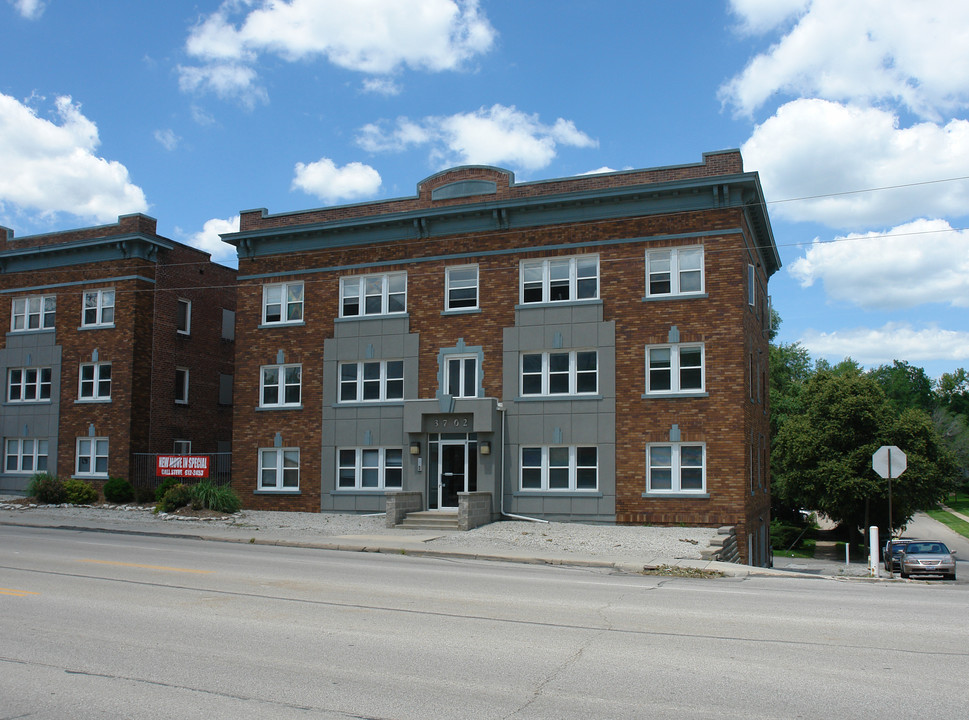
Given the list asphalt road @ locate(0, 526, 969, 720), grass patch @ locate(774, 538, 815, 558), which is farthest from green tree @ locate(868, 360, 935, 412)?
asphalt road @ locate(0, 526, 969, 720)

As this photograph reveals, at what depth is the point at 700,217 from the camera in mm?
24531

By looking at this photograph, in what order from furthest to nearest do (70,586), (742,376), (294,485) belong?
(294,485), (742,376), (70,586)

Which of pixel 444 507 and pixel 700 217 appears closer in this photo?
pixel 700 217

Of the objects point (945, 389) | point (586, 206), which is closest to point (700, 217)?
point (586, 206)

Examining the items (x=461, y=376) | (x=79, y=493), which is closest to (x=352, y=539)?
(x=461, y=376)

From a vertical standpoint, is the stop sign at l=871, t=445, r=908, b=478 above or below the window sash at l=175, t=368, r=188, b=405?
below

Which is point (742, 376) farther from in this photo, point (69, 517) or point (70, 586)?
point (69, 517)

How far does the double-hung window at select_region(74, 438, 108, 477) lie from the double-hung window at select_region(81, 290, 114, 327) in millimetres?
4635

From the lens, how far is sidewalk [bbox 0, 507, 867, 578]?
58.7 feet

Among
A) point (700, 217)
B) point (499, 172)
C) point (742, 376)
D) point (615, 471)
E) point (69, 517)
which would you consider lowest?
point (69, 517)

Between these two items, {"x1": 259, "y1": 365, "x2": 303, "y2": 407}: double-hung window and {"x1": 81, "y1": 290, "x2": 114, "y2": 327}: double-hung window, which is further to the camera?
{"x1": 81, "y1": 290, "x2": 114, "y2": 327}: double-hung window

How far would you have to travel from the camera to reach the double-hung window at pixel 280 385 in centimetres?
2952

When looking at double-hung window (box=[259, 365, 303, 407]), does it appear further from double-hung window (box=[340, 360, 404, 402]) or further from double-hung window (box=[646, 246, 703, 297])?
double-hung window (box=[646, 246, 703, 297])

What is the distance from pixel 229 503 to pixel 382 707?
22.8m
